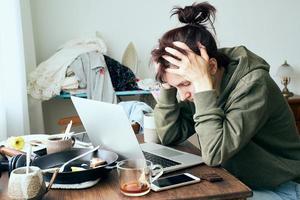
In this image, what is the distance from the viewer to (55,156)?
1117 millimetres

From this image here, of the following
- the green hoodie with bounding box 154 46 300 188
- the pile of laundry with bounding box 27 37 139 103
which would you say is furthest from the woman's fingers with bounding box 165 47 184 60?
the pile of laundry with bounding box 27 37 139 103

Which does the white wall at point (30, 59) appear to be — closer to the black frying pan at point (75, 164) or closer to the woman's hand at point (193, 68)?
the black frying pan at point (75, 164)

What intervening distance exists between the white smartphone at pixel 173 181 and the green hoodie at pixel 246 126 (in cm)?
11

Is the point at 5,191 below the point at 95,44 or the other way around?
below

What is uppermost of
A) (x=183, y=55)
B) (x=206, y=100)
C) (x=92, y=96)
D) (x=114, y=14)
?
(x=114, y=14)

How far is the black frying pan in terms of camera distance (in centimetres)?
93

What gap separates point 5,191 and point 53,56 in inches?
85.4

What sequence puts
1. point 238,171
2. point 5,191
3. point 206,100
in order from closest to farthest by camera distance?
point 5,191 < point 206,100 < point 238,171

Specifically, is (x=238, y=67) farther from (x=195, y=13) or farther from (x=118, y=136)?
(x=118, y=136)

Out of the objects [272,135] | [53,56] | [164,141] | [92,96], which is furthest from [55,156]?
[53,56]

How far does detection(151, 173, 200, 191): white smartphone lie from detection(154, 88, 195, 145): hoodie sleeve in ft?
1.18

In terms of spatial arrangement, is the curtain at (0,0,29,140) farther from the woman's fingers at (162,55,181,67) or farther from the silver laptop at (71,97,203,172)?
the woman's fingers at (162,55,181,67)

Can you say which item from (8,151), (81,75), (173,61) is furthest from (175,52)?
(81,75)

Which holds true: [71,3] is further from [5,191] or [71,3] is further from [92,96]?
[5,191]
